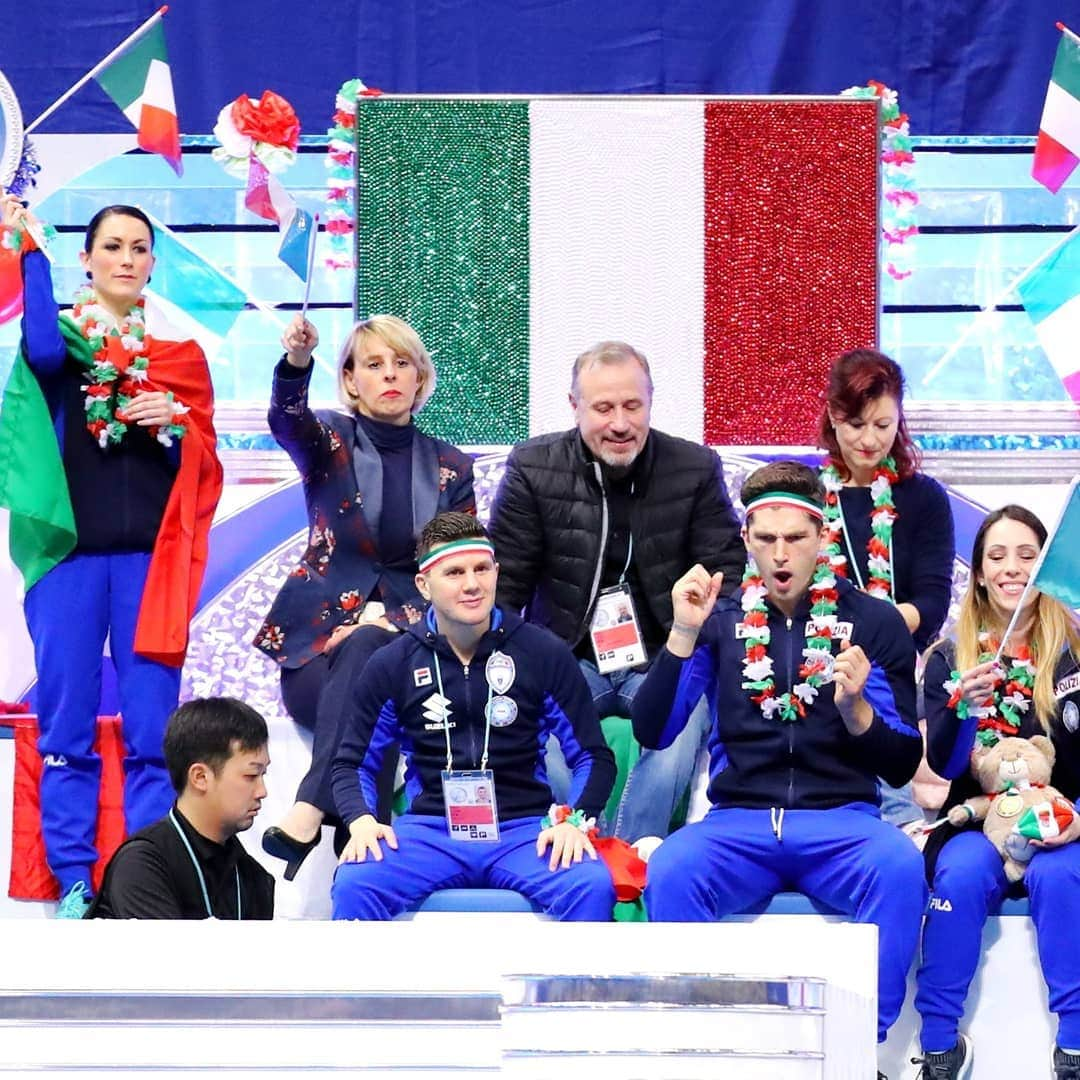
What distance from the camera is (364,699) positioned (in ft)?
12.5

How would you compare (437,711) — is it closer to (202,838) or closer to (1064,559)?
(202,838)

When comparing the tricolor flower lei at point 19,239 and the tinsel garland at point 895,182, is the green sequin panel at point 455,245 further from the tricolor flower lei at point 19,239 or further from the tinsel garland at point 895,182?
the tricolor flower lei at point 19,239

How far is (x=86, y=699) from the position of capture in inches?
164

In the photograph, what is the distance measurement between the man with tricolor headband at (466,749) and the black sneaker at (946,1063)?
2.16ft

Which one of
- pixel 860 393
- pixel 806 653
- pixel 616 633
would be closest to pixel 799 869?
pixel 806 653

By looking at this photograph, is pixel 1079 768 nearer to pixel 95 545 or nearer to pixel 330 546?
pixel 330 546

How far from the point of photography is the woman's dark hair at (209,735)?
3473 mm

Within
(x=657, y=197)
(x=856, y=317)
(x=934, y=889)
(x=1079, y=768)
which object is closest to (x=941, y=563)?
(x=1079, y=768)

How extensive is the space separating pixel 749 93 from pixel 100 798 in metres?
2.88

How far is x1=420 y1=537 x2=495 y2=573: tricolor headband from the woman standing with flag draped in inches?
28.0

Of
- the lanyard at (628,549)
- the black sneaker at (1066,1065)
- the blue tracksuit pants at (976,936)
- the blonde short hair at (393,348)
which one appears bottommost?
the black sneaker at (1066,1065)

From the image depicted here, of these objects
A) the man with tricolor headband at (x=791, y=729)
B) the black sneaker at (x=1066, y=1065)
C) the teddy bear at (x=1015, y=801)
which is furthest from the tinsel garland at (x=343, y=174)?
the black sneaker at (x=1066, y=1065)

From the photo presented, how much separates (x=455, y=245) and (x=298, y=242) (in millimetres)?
1103

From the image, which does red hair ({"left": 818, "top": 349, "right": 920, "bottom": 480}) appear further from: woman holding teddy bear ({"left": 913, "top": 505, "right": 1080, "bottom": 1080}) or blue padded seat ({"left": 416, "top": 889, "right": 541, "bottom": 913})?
blue padded seat ({"left": 416, "top": 889, "right": 541, "bottom": 913})
